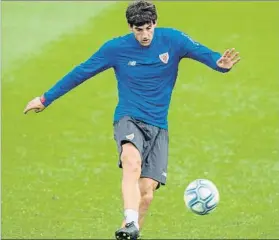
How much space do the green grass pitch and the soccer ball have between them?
97.8 inches

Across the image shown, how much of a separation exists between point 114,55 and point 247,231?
388 centimetres

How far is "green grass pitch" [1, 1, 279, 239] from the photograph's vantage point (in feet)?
53.8

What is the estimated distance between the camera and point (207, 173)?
17781mm

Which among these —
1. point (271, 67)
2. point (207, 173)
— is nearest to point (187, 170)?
point (207, 173)

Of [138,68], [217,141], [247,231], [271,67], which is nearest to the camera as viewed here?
[138,68]

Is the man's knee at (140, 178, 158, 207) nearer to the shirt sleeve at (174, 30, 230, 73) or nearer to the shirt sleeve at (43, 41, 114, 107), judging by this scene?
the shirt sleeve at (43, 41, 114, 107)

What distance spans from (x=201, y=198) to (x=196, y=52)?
1.66m

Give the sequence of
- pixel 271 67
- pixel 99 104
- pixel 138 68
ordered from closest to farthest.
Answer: pixel 138 68, pixel 99 104, pixel 271 67

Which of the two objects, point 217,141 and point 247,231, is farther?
point 217,141

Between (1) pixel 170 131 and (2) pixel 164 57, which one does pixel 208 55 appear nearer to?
(2) pixel 164 57

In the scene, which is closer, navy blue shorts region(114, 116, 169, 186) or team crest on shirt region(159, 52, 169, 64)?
navy blue shorts region(114, 116, 169, 186)

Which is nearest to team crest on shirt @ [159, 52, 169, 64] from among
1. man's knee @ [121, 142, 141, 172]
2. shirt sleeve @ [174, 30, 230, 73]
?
shirt sleeve @ [174, 30, 230, 73]

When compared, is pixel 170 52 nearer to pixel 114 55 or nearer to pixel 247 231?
pixel 114 55

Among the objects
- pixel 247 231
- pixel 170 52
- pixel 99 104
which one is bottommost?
pixel 247 231
